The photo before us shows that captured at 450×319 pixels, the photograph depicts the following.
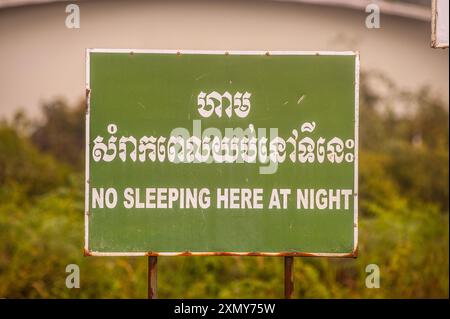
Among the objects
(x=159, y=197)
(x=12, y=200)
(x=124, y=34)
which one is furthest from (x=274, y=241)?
(x=124, y=34)

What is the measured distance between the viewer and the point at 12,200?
22.0 feet

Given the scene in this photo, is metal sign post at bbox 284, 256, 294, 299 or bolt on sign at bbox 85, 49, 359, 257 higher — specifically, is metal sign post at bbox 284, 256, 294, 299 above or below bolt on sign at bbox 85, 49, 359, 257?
below

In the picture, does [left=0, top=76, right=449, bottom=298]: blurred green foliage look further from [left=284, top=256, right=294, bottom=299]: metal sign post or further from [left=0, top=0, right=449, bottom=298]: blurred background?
[left=284, top=256, right=294, bottom=299]: metal sign post

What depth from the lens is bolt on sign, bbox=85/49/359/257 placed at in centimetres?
351

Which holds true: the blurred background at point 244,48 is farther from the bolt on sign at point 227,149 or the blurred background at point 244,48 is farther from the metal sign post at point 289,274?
the bolt on sign at point 227,149

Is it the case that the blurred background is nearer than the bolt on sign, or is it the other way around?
the bolt on sign

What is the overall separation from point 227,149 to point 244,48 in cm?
540

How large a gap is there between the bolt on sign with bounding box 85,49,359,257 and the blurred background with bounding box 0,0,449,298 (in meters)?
2.41

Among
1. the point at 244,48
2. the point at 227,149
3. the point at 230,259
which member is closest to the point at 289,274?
the point at 227,149

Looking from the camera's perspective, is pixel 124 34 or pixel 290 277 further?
pixel 124 34

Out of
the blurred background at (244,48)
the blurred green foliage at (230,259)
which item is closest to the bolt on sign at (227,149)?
the blurred green foliage at (230,259)

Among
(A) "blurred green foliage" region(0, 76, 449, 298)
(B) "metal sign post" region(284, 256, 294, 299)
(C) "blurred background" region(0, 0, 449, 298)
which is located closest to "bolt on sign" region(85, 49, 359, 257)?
(B) "metal sign post" region(284, 256, 294, 299)
